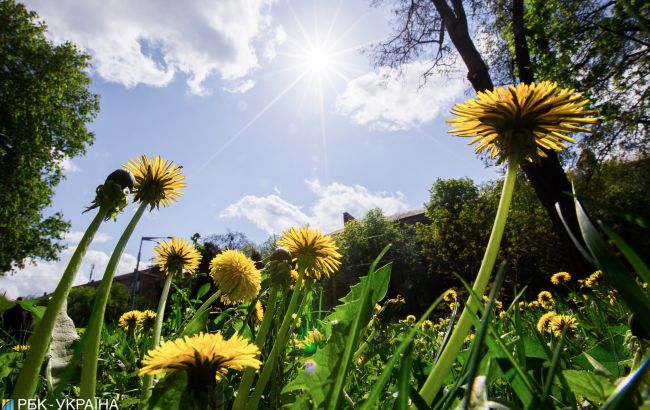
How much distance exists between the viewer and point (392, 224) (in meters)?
32.2

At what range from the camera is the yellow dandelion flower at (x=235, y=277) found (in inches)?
49.4

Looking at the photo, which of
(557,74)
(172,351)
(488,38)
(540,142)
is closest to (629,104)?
(557,74)

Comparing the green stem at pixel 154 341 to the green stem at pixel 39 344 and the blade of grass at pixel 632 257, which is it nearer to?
the green stem at pixel 39 344

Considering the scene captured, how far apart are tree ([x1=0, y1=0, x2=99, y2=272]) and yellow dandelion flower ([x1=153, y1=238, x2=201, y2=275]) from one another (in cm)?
1878

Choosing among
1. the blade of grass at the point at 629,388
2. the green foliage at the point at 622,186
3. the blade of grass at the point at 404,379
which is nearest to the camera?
the blade of grass at the point at 629,388

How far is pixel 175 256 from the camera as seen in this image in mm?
1294

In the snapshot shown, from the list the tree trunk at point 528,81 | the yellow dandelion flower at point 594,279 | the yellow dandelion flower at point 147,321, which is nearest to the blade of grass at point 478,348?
the yellow dandelion flower at point 147,321

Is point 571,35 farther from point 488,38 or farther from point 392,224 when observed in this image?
point 392,224

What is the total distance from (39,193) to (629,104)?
2271 cm

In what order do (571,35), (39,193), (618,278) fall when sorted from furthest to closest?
(39,193), (571,35), (618,278)

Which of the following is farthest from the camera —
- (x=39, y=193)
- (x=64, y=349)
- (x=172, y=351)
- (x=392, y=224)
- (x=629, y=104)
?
(x=392, y=224)

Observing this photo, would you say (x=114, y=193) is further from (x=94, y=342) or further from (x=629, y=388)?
(x=629, y=388)

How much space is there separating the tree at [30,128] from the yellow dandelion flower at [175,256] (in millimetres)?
18778

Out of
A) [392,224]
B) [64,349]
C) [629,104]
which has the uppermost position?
[392,224]
